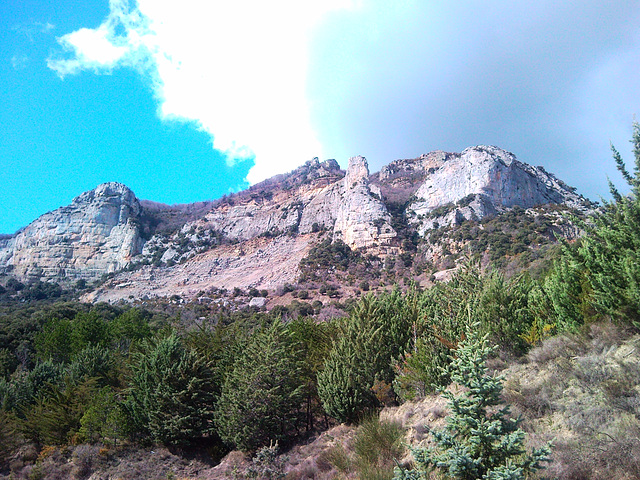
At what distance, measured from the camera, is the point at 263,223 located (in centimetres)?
8831

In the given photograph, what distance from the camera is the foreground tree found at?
5328 millimetres

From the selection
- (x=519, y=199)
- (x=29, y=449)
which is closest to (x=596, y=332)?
(x=29, y=449)

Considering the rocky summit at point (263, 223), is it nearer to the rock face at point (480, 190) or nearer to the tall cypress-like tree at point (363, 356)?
the rock face at point (480, 190)

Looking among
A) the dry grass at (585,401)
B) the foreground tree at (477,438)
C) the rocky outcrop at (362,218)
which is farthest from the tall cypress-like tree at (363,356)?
the rocky outcrop at (362,218)

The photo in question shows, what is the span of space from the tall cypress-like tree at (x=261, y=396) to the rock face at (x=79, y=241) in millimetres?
78795

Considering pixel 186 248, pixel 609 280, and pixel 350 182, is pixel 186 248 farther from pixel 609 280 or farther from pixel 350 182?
pixel 609 280

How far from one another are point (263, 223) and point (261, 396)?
74.2 meters

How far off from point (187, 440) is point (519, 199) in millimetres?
67512

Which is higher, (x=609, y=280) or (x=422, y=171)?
(x=422, y=171)

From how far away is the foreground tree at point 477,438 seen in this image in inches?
210

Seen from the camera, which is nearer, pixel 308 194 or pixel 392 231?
pixel 392 231

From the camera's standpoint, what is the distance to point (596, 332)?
1013cm

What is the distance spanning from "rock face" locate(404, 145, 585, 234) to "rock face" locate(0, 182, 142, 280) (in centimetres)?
6677

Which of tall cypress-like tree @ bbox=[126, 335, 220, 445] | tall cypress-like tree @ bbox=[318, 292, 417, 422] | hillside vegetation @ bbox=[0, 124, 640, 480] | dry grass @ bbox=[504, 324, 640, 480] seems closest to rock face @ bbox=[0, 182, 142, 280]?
hillside vegetation @ bbox=[0, 124, 640, 480]
